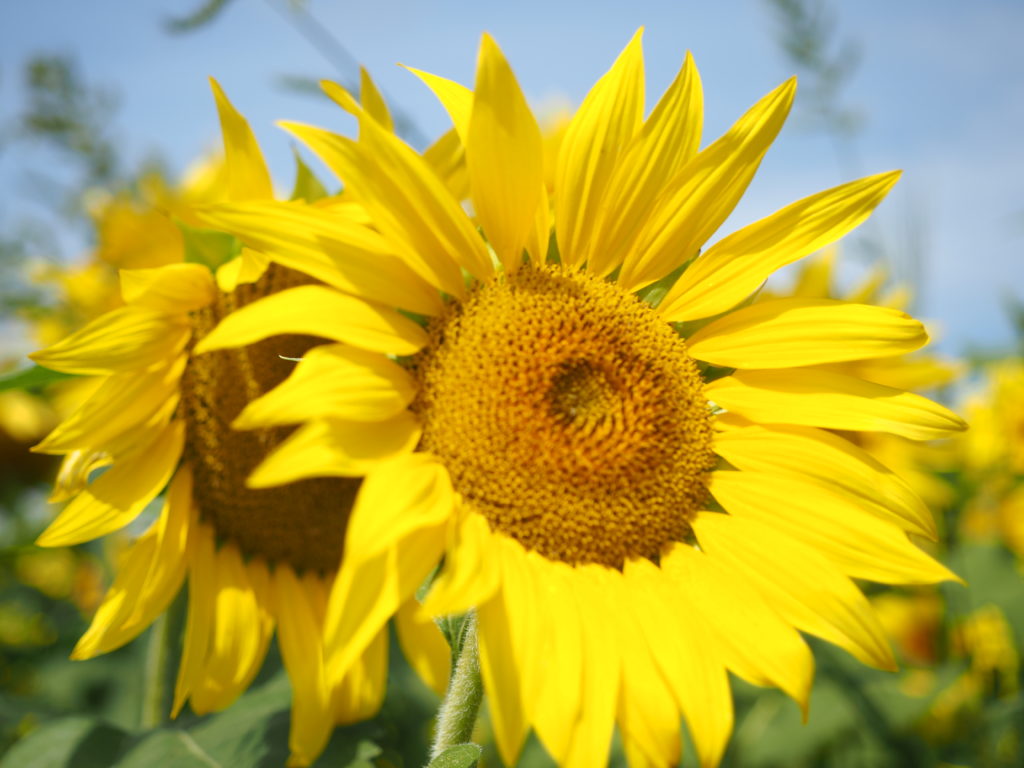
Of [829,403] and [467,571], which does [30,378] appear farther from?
[829,403]

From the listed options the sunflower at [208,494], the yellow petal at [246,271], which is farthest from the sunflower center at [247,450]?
the yellow petal at [246,271]

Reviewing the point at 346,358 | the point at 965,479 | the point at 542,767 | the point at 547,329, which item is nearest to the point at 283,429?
the point at 346,358

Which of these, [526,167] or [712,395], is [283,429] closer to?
[526,167]

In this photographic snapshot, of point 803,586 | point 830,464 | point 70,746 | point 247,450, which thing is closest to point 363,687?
point 247,450

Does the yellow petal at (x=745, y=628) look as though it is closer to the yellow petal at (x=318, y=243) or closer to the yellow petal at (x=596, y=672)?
the yellow petal at (x=596, y=672)

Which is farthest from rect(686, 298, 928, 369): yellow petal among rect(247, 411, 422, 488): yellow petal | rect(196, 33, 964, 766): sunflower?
rect(247, 411, 422, 488): yellow petal
